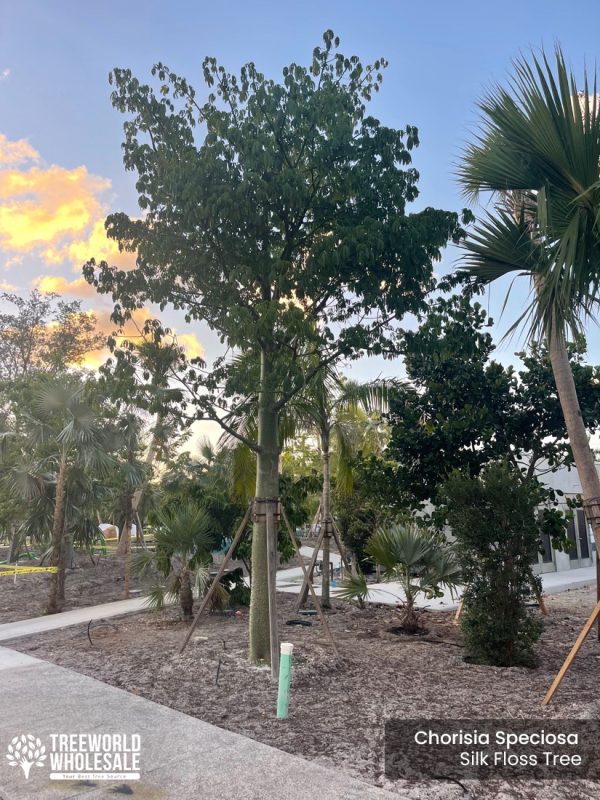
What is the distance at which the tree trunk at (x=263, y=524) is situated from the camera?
8.24 m

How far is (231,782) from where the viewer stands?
14.2 ft

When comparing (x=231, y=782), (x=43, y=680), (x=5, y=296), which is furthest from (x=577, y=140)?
(x=5, y=296)

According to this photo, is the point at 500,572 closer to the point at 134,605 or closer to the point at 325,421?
the point at 325,421

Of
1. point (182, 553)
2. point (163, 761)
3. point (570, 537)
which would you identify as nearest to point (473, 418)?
point (182, 553)

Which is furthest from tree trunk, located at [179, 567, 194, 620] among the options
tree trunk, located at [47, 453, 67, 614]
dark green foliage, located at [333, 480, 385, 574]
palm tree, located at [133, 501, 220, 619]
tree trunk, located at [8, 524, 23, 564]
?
tree trunk, located at [8, 524, 23, 564]

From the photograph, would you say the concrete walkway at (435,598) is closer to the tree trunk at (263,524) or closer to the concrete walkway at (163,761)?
the tree trunk at (263,524)

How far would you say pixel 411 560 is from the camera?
32.4ft

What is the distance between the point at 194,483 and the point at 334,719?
8110mm

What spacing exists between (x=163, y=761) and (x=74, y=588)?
13.7m

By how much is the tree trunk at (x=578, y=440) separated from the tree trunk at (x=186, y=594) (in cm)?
737

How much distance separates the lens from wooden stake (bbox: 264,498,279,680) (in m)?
7.43

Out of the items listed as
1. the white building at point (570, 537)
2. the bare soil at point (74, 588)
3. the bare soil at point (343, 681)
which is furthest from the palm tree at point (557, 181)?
the white building at point (570, 537)

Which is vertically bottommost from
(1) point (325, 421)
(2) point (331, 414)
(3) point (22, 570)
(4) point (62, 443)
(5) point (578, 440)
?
(3) point (22, 570)

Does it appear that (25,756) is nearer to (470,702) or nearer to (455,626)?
(470,702)
